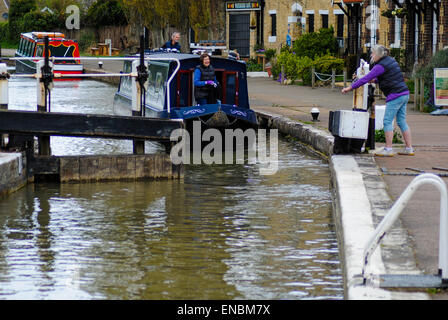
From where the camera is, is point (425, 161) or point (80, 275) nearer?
point (80, 275)

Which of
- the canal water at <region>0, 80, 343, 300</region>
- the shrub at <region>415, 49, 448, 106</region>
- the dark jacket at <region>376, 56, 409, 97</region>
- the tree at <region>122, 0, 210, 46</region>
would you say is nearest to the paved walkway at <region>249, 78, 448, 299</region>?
the shrub at <region>415, 49, 448, 106</region>

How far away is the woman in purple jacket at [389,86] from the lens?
39.1 feet

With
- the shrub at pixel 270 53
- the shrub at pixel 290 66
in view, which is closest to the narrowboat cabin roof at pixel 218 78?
the shrub at pixel 290 66

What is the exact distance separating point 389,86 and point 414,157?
1.01 m

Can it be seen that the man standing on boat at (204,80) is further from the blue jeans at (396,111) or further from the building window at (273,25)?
the building window at (273,25)

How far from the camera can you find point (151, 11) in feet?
137

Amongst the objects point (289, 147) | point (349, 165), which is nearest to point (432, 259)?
point (349, 165)

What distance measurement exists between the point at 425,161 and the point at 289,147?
5.15 m

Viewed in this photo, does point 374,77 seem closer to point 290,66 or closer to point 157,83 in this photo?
point 157,83

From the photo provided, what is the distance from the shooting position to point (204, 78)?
1639 centimetres

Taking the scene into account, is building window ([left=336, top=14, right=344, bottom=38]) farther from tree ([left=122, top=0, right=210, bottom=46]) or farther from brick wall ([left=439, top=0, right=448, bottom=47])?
brick wall ([left=439, top=0, right=448, bottom=47])

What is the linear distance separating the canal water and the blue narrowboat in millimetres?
2407

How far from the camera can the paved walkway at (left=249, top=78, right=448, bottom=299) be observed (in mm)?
7148
